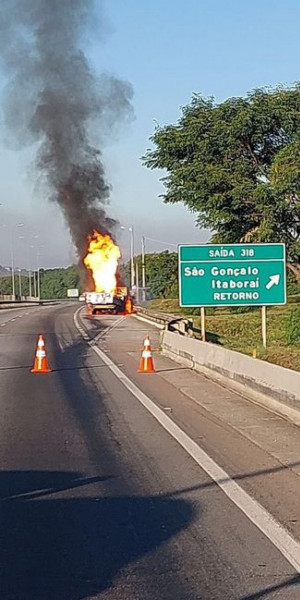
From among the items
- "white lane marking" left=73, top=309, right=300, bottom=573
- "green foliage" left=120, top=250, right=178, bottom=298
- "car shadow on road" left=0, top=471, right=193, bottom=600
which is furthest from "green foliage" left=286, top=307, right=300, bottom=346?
"green foliage" left=120, top=250, right=178, bottom=298

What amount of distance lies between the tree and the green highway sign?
2280cm

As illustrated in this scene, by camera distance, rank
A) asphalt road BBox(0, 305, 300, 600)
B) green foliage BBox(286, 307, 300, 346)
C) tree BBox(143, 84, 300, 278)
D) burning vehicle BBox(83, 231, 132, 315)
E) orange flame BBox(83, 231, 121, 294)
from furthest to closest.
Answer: orange flame BBox(83, 231, 121, 294) → burning vehicle BBox(83, 231, 132, 315) → tree BBox(143, 84, 300, 278) → green foliage BBox(286, 307, 300, 346) → asphalt road BBox(0, 305, 300, 600)

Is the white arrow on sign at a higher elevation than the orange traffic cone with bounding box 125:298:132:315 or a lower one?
higher

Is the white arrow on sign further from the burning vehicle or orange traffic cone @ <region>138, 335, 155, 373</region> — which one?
the burning vehicle

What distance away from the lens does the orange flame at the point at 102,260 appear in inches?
2662

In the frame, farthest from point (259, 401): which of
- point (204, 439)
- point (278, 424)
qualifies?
point (204, 439)

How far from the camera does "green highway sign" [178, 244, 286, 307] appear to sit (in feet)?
78.6

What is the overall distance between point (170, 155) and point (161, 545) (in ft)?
149

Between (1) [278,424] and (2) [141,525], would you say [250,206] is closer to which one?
(1) [278,424]

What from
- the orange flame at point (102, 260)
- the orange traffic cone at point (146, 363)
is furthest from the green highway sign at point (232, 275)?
the orange flame at point (102, 260)

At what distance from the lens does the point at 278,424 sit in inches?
512

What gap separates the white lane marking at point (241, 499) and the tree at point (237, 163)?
112 ft

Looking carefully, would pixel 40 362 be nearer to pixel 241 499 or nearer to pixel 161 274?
pixel 241 499

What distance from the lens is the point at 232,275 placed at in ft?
79.3
